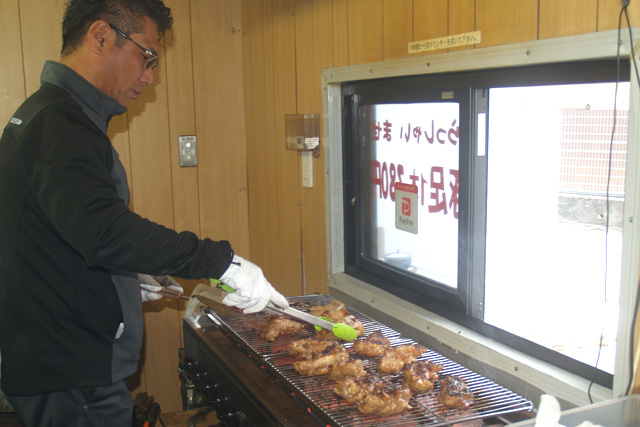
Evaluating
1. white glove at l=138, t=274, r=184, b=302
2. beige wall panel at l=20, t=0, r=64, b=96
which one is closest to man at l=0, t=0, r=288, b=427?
white glove at l=138, t=274, r=184, b=302

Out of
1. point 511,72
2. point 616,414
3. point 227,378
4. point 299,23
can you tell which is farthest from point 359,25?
point 616,414

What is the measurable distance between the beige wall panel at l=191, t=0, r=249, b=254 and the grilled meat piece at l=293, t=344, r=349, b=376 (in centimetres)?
181

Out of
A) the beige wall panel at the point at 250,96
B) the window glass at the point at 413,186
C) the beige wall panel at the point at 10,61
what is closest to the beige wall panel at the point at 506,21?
the window glass at the point at 413,186

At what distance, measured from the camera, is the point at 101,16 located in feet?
5.70

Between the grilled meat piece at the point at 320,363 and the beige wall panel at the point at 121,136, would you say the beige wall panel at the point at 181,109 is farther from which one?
the grilled meat piece at the point at 320,363

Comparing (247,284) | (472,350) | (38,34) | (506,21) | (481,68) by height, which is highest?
(38,34)

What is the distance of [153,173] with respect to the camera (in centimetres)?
324

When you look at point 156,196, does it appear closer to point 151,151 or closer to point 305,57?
point 151,151

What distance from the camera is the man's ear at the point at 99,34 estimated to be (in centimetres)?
172

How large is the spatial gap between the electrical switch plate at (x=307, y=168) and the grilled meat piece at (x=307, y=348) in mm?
992

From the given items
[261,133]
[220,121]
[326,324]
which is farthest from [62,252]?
[220,121]

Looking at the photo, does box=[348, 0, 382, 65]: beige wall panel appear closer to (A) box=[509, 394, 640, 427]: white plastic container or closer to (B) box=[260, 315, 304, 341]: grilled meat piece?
(B) box=[260, 315, 304, 341]: grilled meat piece

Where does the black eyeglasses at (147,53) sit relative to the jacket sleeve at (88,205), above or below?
above

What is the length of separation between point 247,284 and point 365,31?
1.07 meters
